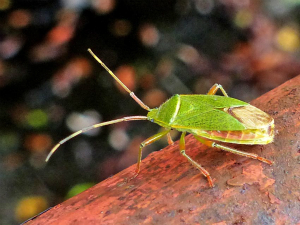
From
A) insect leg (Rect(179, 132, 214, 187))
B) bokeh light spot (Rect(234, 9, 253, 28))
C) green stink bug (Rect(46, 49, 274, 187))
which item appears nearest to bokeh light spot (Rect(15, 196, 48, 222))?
green stink bug (Rect(46, 49, 274, 187))

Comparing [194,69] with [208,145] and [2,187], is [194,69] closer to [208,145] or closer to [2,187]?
[208,145]

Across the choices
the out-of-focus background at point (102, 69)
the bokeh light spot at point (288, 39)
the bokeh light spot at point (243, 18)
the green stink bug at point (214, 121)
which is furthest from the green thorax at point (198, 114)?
the bokeh light spot at point (288, 39)

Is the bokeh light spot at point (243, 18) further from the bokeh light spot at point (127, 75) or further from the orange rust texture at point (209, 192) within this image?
the orange rust texture at point (209, 192)

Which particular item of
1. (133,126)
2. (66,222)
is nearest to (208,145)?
(66,222)

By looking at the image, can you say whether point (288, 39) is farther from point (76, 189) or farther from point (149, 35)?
point (76, 189)

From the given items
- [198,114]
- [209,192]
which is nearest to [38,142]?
[198,114]
